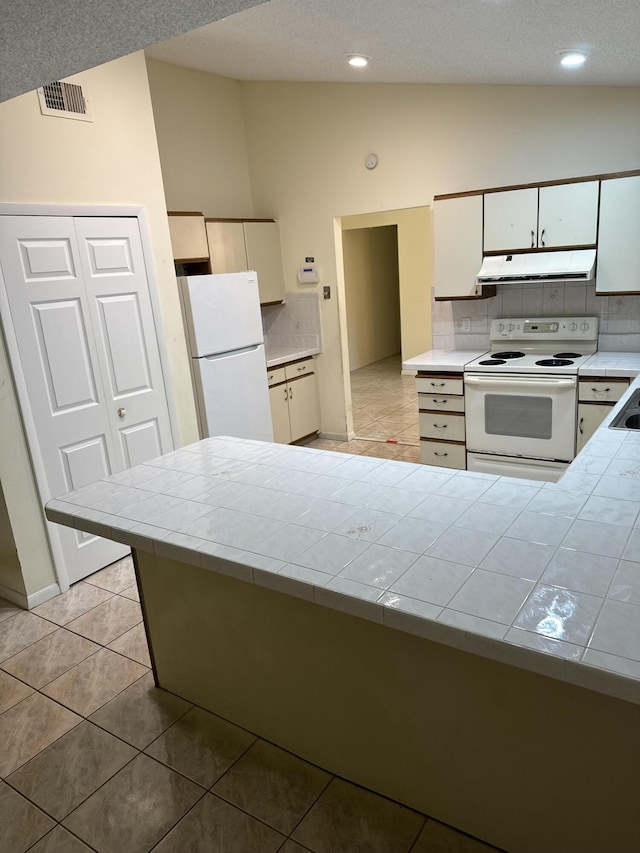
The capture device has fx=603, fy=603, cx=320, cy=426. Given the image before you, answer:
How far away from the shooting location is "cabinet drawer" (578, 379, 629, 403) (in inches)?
139

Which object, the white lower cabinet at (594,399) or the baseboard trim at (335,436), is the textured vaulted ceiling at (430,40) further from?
the baseboard trim at (335,436)

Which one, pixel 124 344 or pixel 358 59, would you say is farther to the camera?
pixel 358 59

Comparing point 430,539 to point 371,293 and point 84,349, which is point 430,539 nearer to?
point 84,349

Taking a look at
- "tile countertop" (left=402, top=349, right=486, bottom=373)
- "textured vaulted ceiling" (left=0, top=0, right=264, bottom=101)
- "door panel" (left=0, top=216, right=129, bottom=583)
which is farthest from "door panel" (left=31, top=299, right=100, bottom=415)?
"tile countertop" (left=402, top=349, right=486, bottom=373)

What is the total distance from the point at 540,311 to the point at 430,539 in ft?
10.4

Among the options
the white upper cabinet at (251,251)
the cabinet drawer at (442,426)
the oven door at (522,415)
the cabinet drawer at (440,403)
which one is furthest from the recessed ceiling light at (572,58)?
the white upper cabinet at (251,251)

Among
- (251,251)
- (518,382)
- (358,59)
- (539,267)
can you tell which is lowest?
(518,382)

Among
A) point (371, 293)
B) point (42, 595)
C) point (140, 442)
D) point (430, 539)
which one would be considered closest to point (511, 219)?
point (140, 442)

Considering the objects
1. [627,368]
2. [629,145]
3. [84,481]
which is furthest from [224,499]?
[629,145]

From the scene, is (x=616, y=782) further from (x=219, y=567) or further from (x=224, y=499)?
(x=224, y=499)

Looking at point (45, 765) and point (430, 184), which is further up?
point (430, 184)

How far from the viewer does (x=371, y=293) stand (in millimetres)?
9195

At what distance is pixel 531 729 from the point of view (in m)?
1.50

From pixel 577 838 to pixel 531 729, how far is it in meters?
0.30
